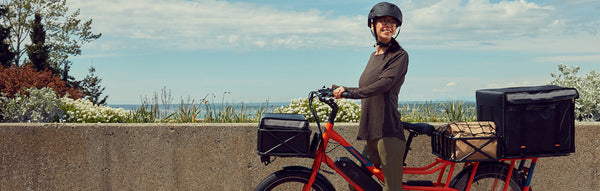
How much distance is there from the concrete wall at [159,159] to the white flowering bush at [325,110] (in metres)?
1.28

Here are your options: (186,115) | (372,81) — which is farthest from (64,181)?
(372,81)

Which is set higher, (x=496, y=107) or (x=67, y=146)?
(x=496, y=107)

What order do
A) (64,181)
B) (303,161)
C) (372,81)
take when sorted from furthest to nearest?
(64,181)
(303,161)
(372,81)

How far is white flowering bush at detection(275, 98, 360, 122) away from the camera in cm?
678

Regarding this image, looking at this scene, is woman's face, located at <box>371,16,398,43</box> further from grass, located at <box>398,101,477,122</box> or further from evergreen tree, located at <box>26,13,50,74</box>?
evergreen tree, located at <box>26,13,50,74</box>

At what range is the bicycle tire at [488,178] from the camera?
4172 millimetres

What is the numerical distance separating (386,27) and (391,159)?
1022 millimetres

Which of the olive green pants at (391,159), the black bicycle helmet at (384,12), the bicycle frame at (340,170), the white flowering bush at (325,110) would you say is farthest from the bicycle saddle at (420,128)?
the white flowering bush at (325,110)

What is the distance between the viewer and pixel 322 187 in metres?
3.83

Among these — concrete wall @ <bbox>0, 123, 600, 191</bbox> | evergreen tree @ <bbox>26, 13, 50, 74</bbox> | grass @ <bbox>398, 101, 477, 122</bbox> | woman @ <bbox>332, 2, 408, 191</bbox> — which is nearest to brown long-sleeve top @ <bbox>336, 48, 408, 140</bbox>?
woman @ <bbox>332, 2, 408, 191</bbox>

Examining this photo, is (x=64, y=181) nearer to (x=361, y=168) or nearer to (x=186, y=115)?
(x=186, y=115)

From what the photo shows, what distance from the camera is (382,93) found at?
12.1 ft

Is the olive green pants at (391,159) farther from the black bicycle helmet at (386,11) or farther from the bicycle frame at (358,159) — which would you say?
the black bicycle helmet at (386,11)

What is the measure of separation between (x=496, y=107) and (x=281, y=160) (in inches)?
95.8
